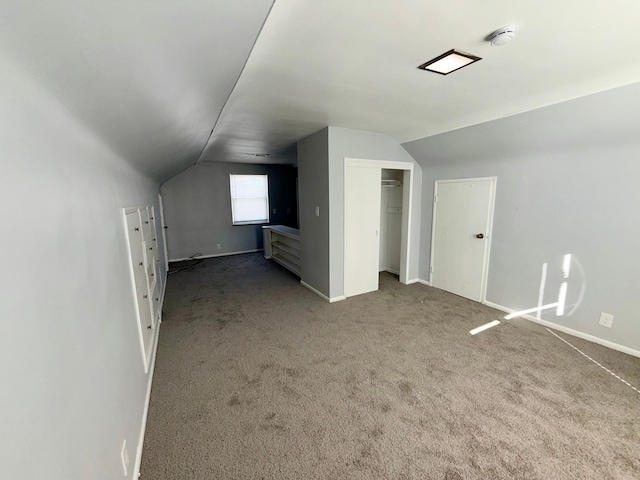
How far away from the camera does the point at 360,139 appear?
3734 millimetres

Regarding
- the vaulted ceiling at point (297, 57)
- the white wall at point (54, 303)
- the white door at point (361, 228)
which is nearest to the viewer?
the white wall at point (54, 303)

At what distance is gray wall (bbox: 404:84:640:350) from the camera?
8.00 ft

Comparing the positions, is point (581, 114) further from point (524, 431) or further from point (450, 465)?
point (450, 465)

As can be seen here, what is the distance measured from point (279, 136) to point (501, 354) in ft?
12.1

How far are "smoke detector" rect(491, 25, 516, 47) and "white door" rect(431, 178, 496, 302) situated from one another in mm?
2297

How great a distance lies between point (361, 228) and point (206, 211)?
424 cm

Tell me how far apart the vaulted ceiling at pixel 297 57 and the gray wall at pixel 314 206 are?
2.85ft

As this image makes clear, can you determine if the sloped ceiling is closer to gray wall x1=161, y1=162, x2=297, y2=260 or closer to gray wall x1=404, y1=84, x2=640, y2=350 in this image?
gray wall x1=404, y1=84, x2=640, y2=350

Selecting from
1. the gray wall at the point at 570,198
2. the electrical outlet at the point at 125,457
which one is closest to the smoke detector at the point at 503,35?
the gray wall at the point at 570,198

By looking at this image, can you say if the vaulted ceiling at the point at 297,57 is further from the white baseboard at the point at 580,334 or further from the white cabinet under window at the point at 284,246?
the white cabinet under window at the point at 284,246

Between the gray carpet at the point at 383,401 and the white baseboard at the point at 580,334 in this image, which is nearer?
the gray carpet at the point at 383,401

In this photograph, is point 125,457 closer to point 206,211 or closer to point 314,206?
point 314,206

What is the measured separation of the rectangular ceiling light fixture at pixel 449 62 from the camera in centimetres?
170

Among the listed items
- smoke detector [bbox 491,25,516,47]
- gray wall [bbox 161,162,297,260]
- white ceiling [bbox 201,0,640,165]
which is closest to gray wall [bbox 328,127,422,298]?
white ceiling [bbox 201,0,640,165]
